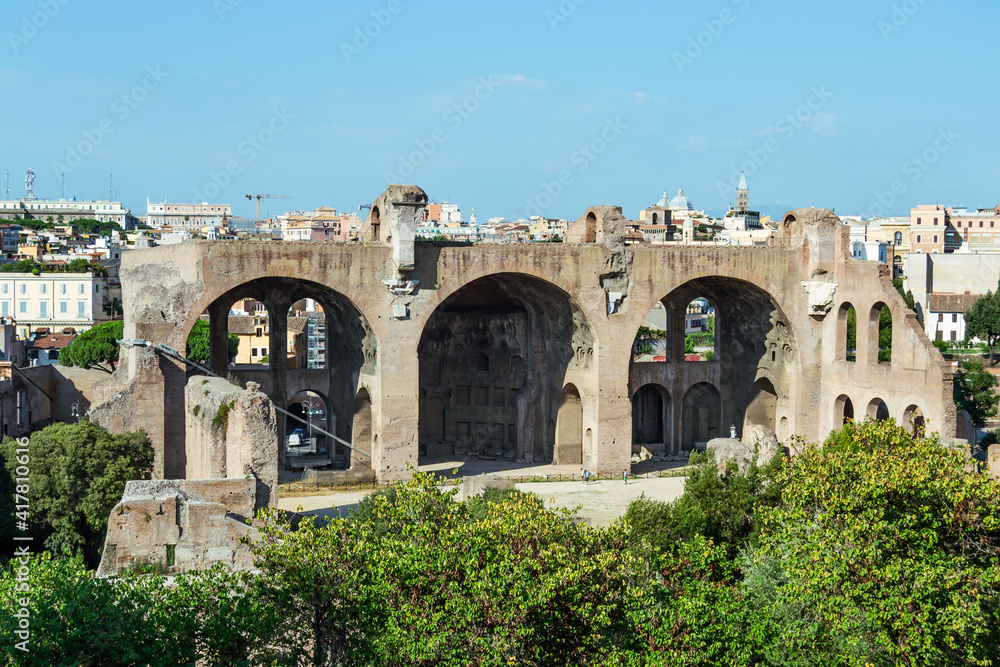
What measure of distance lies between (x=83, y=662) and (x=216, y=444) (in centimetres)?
1477

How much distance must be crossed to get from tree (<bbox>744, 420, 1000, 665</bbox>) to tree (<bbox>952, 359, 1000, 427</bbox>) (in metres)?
25.9

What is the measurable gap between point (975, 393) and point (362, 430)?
83.0 feet

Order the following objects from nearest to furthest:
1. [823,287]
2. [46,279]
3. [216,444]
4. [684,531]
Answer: [684,531]
[216,444]
[823,287]
[46,279]

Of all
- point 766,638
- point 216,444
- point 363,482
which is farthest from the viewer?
point 363,482

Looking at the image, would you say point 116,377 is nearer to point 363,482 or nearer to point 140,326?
point 140,326

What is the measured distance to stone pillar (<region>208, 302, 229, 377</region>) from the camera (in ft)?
128

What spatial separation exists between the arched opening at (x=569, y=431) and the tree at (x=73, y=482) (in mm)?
16425

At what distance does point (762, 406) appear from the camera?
4444 centimetres

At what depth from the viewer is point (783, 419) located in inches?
1704

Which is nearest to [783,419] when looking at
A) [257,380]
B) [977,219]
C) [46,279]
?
[257,380]

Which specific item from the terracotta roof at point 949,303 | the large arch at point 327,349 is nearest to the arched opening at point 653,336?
the terracotta roof at point 949,303

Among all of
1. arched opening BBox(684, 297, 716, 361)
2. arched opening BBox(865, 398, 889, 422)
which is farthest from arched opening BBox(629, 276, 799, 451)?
arched opening BBox(684, 297, 716, 361)

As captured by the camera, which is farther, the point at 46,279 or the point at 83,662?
the point at 46,279

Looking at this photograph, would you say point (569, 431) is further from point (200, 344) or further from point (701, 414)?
point (200, 344)
